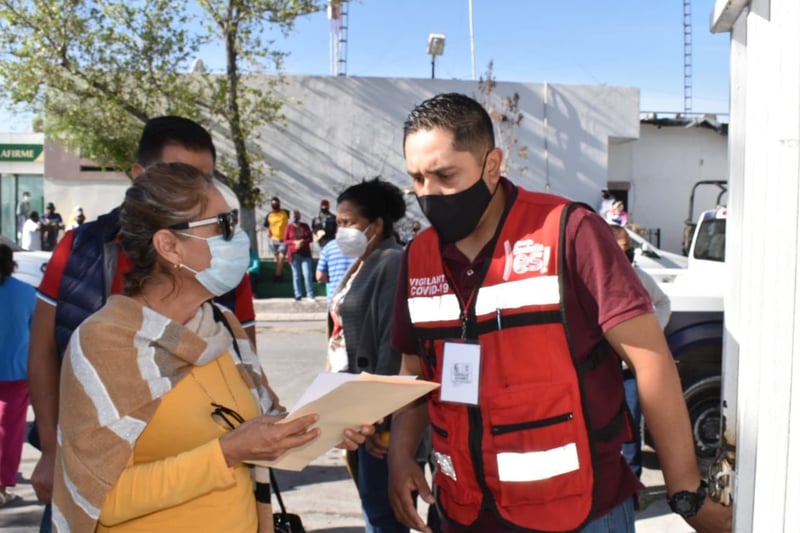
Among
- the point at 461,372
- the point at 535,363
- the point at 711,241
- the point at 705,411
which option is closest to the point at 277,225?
the point at 711,241

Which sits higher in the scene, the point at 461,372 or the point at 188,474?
the point at 461,372

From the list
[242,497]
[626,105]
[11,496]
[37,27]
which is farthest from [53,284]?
[626,105]

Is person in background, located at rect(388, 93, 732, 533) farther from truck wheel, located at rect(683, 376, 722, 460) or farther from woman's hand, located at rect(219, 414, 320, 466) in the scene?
truck wheel, located at rect(683, 376, 722, 460)

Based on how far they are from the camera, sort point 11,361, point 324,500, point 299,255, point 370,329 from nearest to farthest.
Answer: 1. point 370,329
2. point 11,361
3. point 324,500
4. point 299,255

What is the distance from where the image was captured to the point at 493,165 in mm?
2223

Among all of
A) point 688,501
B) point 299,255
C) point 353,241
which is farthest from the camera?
point 299,255

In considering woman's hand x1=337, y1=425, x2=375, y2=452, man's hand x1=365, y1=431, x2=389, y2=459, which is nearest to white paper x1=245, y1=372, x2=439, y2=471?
woman's hand x1=337, y1=425, x2=375, y2=452

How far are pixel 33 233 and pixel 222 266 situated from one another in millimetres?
20974

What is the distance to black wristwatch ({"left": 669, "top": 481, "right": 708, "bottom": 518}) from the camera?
184 centimetres

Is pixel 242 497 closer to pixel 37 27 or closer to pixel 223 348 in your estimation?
pixel 223 348

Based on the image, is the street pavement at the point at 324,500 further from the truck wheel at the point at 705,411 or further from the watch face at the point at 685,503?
the watch face at the point at 685,503

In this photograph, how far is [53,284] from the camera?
2504mm

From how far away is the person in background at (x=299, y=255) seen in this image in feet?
51.7

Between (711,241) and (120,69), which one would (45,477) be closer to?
(711,241)
